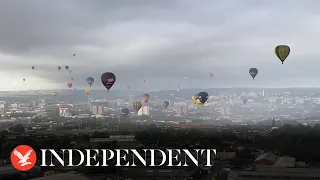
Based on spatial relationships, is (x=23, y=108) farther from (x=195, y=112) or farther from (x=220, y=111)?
(x=220, y=111)

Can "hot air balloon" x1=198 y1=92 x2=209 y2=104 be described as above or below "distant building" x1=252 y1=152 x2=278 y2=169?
above

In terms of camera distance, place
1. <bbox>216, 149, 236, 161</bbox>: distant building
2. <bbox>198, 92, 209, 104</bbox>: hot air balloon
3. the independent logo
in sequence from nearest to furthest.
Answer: the independent logo
<bbox>216, 149, 236, 161</bbox>: distant building
<bbox>198, 92, 209, 104</bbox>: hot air balloon

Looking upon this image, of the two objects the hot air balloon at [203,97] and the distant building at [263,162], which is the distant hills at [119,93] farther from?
the distant building at [263,162]

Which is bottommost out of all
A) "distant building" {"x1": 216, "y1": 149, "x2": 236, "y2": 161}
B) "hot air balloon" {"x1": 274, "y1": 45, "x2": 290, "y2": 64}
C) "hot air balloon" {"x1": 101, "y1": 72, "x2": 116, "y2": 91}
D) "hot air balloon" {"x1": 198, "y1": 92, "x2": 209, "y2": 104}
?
"distant building" {"x1": 216, "y1": 149, "x2": 236, "y2": 161}

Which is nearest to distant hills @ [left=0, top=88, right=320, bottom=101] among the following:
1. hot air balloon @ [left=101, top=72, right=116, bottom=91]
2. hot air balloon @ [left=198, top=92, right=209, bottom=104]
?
hot air balloon @ [left=198, top=92, right=209, bottom=104]

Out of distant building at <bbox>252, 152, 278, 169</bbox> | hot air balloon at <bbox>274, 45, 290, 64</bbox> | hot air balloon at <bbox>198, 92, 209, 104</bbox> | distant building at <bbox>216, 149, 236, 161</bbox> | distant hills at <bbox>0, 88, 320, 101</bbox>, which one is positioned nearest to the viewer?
distant building at <bbox>252, 152, 278, 169</bbox>

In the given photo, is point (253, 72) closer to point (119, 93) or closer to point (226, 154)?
point (226, 154)

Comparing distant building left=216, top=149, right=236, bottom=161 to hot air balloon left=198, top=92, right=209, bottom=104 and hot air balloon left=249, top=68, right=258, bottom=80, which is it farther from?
hot air balloon left=198, top=92, right=209, bottom=104

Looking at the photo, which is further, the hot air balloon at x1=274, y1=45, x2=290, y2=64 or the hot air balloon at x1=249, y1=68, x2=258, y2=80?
the hot air balloon at x1=249, y1=68, x2=258, y2=80

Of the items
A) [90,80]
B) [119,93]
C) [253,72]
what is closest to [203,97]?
[253,72]

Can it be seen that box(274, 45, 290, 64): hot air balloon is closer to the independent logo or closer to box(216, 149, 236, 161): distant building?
box(216, 149, 236, 161): distant building

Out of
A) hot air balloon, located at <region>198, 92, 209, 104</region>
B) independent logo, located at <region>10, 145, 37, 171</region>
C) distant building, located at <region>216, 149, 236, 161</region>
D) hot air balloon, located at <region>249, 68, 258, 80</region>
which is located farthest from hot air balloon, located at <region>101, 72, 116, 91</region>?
hot air balloon, located at <region>198, 92, 209, 104</region>

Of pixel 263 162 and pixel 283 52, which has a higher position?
pixel 283 52
